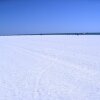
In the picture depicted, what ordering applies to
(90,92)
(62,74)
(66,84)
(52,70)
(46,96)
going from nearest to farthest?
(46,96), (90,92), (66,84), (62,74), (52,70)

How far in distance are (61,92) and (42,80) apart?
76cm

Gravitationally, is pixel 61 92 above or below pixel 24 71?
below

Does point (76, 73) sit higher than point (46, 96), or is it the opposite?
point (76, 73)

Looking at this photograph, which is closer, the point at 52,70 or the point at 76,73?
the point at 76,73

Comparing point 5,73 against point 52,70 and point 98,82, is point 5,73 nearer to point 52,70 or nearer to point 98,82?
point 52,70

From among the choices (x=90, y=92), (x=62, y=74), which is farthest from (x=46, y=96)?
(x=62, y=74)

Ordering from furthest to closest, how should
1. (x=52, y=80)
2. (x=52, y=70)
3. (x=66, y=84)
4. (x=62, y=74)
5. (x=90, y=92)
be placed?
(x=52, y=70) < (x=62, y=74) < (x=52, y=80) < (x=66, y=84) < (x=90, y=92)

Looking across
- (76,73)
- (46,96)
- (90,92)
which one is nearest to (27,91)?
(46,96)

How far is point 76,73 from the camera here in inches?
187

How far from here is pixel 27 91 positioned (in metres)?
3.42

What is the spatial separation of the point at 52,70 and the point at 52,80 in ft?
3.00

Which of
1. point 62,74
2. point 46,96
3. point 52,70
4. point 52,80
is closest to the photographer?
point 46,96

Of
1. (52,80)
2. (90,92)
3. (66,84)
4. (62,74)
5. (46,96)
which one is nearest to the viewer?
(46,96)

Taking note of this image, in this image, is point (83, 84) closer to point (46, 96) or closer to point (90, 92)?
point (90, 92)
